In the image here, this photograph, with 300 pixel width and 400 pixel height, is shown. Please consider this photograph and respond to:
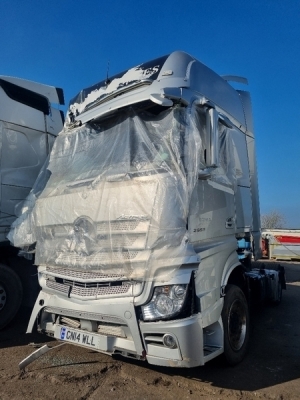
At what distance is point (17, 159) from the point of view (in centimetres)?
595

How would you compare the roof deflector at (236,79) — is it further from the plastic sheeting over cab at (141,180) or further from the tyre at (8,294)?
the tyre at (8,294)

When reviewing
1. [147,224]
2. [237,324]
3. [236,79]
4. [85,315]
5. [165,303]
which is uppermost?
[236,79]

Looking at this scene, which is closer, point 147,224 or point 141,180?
point 147,224

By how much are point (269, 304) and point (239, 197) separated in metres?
3.71

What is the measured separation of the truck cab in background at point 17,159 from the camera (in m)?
5.55

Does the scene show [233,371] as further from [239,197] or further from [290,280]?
[290,280]

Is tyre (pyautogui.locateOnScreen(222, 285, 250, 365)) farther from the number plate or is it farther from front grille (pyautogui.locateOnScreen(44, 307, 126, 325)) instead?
the number plate

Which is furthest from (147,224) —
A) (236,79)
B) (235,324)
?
(236,79)

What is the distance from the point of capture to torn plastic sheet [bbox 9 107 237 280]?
324 cm

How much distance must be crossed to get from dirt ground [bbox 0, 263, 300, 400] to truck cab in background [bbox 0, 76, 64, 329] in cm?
89

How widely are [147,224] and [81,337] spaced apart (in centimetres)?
141

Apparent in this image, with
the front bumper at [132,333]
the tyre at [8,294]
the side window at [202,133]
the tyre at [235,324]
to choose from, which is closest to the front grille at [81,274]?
the front bumper at [132,333]

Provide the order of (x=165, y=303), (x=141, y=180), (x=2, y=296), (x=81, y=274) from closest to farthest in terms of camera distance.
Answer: (x=165, y=303) → (x=141, y=180) → (x=81, y=274) → (x=2, y=296)

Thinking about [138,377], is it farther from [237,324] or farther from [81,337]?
[237,324]
